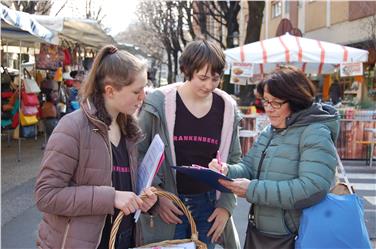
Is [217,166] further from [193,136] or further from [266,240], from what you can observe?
[266,240]

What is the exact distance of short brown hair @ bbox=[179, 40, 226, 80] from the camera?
8.14ft

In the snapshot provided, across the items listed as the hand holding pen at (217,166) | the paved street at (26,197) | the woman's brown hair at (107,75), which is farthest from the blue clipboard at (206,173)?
the paved street at (26,197)

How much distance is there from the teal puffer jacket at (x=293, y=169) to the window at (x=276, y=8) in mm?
28607

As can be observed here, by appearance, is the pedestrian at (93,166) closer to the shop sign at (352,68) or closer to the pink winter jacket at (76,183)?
the pink winter jacket at (76,183)

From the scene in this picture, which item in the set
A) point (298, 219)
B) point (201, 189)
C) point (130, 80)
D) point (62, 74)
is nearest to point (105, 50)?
point (130, 80)

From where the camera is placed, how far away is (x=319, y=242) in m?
2.07

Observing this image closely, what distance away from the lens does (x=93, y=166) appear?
190cm

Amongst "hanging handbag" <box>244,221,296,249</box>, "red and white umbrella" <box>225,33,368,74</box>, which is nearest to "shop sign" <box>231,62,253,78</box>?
"red and white umbrella" <box>225,33,368,74</box>

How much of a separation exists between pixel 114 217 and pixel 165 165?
1.81ft

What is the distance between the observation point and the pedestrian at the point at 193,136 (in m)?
2.51

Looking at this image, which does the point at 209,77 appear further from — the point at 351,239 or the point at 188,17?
the point at 188,17

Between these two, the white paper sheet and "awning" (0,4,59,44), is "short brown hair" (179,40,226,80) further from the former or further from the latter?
"awning" (0,4,59,44)

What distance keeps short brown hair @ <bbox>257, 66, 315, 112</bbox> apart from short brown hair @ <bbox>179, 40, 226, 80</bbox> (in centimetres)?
31

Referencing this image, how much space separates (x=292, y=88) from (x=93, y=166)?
104 centimetres
